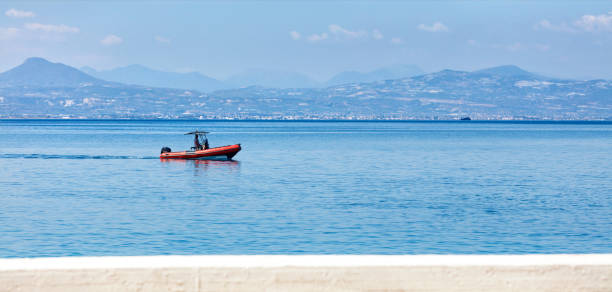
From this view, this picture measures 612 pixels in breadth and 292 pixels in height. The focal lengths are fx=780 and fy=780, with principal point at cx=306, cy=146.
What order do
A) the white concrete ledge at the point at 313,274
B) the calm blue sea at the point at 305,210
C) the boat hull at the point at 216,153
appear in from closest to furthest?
the white concrete ledge at the point at 313,274, the calm blue sea at the point at 305,210, the boat hull at the point at 216,153

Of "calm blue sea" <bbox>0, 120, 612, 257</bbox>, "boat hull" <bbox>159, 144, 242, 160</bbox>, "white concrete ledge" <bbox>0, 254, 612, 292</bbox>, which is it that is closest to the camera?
"white concrete ledge" <bbox>0, 254, 612, 292</bbox>

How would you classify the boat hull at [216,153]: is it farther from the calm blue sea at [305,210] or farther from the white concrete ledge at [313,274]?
the white concrete ledge at [313,274]

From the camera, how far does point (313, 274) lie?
4.52 m

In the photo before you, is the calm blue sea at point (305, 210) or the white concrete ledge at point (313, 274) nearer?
the white concrete ledge at point (313, 274)

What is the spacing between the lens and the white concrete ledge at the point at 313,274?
443 cm

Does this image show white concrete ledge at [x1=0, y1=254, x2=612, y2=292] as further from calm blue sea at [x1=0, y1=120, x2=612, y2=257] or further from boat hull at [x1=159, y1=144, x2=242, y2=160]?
boat hull at [x1=159, y1=144, x2=242, y2=160]

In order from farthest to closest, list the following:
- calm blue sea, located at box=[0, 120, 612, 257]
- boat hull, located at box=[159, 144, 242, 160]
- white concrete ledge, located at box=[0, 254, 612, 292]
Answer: boat hull, located at box=[159, 144, 242, 160]
calm blue sea, located at box=[0, 120, 612, 257]
white concrete ledge, located at box=[0, 254, 612, 292]

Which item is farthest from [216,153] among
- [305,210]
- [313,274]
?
[313,274]

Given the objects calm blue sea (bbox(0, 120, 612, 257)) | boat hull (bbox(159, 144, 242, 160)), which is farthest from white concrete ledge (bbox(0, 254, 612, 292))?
boat hull (bbox(159, 144, 242, 160))

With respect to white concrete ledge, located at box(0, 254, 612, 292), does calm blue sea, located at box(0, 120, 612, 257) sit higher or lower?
lower

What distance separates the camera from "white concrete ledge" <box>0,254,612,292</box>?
14.5ft

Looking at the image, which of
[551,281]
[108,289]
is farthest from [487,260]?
[108,289]

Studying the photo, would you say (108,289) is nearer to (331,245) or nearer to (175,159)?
(331,245)

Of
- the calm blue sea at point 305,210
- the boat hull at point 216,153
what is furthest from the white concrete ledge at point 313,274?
the boat hull at point 216,153
